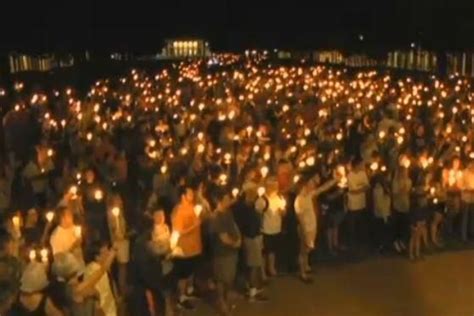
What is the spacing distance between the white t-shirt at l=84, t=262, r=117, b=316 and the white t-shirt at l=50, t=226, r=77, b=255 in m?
0.75

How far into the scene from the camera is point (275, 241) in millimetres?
14938

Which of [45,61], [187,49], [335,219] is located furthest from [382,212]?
[187,49]

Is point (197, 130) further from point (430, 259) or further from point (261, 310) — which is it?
point (261, 310)

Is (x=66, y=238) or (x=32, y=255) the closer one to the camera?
(x=32, y=255)

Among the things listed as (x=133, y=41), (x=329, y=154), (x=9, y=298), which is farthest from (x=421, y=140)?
(x=133, y=41)

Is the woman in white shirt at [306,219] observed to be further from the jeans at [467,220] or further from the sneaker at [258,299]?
the jeans at [467,220]

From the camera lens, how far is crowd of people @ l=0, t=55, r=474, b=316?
1218 cm

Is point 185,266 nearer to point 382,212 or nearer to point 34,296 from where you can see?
point 34,296

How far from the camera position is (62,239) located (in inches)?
480

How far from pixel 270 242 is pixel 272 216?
44 cm

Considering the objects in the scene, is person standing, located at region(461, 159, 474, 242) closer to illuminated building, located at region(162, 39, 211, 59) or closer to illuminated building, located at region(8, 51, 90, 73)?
illuminated building, located at region(8, 51, 90, 73)

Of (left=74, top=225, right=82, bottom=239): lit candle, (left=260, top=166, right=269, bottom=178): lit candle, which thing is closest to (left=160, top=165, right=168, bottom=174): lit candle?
(left=260, top=166, right=269, bottom=178): lit candle

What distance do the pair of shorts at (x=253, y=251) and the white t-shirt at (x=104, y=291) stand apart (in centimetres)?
285

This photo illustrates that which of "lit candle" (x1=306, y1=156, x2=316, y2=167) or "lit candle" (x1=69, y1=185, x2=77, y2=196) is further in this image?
"lit candle" (x1=306, y1=156, x2=316, y2=167)
